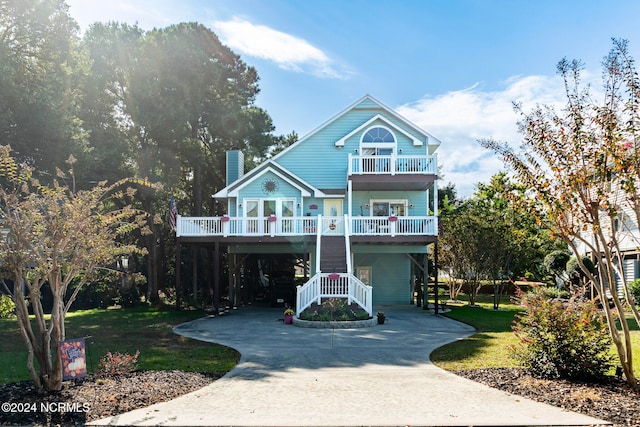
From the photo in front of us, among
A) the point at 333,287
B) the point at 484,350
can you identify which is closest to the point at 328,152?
the point at 333,287

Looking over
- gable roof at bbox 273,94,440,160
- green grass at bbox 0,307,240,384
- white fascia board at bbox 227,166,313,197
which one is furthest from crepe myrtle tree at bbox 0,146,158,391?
gable roof at bbox 273,94,440,160

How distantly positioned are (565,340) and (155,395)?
255 inches

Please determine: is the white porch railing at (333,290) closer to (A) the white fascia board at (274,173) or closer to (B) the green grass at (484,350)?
(B) the green grass at (484,350)

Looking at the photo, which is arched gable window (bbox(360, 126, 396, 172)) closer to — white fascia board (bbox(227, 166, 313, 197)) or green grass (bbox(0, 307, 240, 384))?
white fascia board (bbox(227, 166, 313, 197))

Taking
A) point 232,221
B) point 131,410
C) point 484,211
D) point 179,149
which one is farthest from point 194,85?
point 131,410

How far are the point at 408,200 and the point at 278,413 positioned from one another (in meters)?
20.0

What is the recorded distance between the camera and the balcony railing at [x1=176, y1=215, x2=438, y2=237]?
21.5 m

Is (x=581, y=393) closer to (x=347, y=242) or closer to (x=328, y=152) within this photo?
(x=347, y=242)

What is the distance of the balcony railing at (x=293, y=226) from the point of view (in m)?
21.5

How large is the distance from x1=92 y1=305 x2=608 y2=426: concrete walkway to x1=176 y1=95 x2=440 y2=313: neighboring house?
6.44m

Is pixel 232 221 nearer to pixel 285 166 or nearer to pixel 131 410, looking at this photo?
pixel 285 166

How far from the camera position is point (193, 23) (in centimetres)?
2897

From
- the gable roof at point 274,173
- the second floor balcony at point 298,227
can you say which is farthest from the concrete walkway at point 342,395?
the gable roof at point 274,173

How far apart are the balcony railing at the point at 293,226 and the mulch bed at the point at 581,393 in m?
13.1
